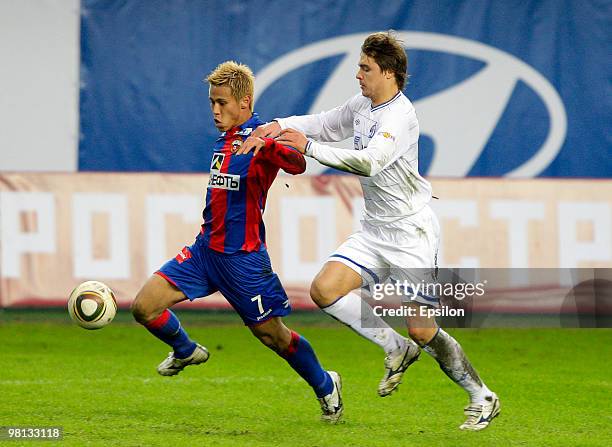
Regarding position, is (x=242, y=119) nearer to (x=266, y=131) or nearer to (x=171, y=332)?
(x=266, y=131)

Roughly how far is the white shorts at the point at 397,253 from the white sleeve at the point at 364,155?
54 centimetres

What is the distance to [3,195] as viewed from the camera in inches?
461

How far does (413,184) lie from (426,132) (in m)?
5.15

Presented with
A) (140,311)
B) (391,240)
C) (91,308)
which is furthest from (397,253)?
(91,308)

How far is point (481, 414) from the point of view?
6766mm

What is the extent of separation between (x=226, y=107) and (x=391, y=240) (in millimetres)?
1238

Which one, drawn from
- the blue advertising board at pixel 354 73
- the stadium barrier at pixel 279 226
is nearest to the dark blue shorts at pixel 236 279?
the stadium barrier at pixel 279 226

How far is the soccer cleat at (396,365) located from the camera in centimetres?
687

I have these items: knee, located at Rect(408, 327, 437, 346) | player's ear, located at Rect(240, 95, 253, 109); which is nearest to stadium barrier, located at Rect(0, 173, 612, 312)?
player's ear, located at Rect(240, 95, 253, 109)

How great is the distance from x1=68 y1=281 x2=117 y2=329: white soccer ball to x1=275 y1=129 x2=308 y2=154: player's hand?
160 cm

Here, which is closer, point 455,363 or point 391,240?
point 455,363

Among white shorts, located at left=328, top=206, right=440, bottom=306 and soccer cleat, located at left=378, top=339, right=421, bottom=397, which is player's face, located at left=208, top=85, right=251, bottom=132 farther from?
soccer cleat, located at left=378, top=339, right=421, bottom=397

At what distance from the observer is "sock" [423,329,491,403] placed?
6736 millimetres

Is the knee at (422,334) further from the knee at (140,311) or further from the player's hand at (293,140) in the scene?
the knee at (140,311)
